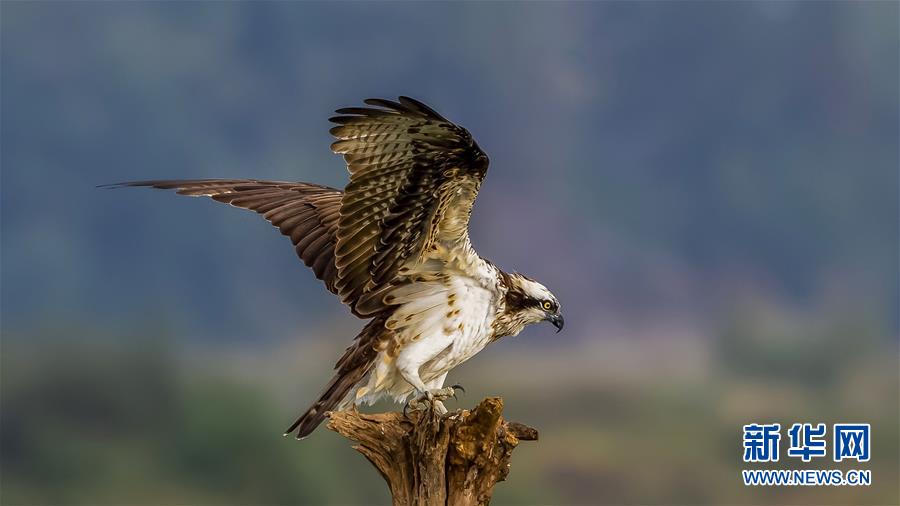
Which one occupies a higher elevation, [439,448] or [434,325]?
[434,325]

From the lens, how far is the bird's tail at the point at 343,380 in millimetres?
6805

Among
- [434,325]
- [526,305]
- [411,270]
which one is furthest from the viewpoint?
[526,305]

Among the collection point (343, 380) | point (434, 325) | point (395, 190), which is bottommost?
point (343, 380)

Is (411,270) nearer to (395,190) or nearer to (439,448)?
(395,190)

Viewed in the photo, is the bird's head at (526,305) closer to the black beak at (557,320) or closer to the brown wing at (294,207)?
the black beak at (557,320)

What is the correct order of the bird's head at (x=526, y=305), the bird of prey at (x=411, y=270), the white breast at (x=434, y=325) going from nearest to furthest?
the bird of prey at (x=411, y=270) < the white breast at (x=434, y=325) < the bird's head at (x=526, y=305)

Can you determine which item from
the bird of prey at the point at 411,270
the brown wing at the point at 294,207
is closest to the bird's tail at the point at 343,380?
the bird of prey at the point at 411,270

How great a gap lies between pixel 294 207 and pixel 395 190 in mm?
1776

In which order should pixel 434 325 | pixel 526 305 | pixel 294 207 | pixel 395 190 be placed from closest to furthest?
pixel 395 190, pixel 434 325, pixel 526 305, pixel 294 207

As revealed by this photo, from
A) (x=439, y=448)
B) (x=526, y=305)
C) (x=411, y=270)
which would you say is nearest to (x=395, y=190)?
(x=411, y=270)

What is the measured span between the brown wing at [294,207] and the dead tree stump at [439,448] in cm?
133

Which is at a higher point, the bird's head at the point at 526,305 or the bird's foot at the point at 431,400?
the bird's head at the point at 526,305

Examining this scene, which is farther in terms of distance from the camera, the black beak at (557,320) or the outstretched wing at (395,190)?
the black beak at (557,320)

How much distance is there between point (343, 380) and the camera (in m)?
6.88
